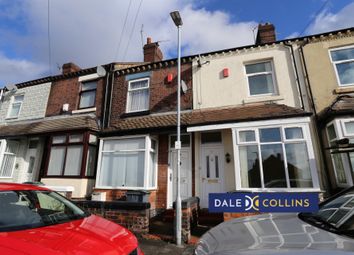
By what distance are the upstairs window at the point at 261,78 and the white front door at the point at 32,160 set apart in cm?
1019

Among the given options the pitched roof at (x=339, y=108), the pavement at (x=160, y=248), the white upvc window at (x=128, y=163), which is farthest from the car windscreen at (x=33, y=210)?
the pitched roof at (x=339, y=108)

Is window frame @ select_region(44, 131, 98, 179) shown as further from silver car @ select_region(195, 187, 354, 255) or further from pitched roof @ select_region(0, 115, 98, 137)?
silver car @ select_region(195, 187, 354, 255)

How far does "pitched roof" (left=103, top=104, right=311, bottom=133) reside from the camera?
7363mm

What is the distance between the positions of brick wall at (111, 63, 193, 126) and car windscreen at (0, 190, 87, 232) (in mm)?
6381

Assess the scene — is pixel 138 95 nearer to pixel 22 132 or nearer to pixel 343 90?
pixel 22 132

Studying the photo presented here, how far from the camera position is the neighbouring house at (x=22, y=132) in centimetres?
1091

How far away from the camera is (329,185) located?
6.91 metres

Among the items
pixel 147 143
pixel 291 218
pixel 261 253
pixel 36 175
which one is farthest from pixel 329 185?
pixel 36 175

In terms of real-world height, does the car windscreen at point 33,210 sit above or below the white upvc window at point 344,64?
below

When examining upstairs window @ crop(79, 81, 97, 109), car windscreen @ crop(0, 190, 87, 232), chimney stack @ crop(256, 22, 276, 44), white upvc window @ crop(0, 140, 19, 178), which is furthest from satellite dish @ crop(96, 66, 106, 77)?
car windscreen @ crop(0, 190, 87, 232)

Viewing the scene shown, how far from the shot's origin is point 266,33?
9.79m

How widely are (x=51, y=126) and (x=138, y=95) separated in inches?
164

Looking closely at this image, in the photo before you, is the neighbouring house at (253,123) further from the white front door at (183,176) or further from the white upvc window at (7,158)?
the white upvc window at (7,158)

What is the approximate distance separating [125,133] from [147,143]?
1.06 m
